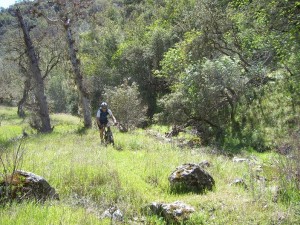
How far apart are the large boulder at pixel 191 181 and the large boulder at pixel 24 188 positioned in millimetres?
2565

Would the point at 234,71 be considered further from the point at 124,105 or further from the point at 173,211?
the point at 173,211

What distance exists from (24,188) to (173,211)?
Result: 2.80m

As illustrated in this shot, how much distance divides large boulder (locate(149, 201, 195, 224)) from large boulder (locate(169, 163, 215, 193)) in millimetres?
966

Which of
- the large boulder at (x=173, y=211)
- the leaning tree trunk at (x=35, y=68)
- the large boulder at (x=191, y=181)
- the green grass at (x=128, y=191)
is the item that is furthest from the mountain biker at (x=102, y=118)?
the leaning tree trunk at (x=35, y=68)

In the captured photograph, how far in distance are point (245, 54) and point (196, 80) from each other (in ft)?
17.9

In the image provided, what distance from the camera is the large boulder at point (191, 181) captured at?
293 inches

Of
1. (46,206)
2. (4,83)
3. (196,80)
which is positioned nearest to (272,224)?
(46,206)

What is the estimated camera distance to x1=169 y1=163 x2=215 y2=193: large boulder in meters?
7.45

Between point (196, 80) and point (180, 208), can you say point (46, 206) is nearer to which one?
point (180, 208)

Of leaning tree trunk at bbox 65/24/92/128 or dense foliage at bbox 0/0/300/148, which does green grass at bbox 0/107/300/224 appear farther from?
leaning tree trunk at bbox 65/24/92/128

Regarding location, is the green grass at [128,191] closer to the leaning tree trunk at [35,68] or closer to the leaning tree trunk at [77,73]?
the leaning tree trunk at [77,73]

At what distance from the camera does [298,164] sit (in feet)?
23.1

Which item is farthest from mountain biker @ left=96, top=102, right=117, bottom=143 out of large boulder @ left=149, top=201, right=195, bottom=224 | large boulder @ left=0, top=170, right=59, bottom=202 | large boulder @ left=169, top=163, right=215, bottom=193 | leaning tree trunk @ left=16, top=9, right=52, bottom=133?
leaning tree trunk @ left=16, top=9, right=52, bottom=133

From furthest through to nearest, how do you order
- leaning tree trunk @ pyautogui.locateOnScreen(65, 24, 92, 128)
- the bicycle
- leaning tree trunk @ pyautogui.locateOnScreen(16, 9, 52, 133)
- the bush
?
1. the bush
2. leaning tree trunk @ pyautogui.locateOnScreen(65, 24, 92, 128)
3. leaning tree trunk @ pyautogui.locateOnScreen(16, 9, 52, 133)
4. the bicycle
